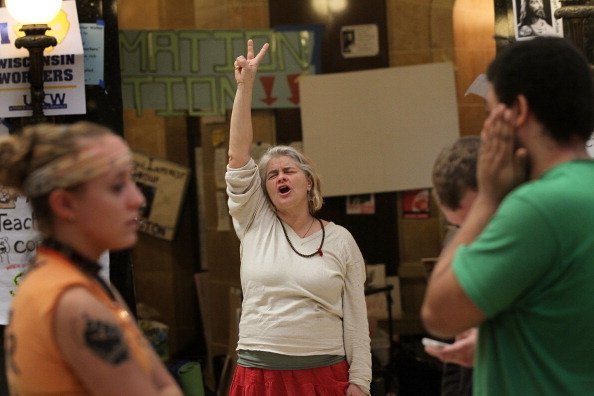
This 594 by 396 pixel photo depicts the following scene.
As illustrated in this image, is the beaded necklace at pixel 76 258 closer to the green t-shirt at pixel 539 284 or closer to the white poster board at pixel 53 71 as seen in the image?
the green t-shirt at pixel 539 284

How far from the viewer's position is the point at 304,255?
4.09 meters

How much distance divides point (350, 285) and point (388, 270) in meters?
3.69

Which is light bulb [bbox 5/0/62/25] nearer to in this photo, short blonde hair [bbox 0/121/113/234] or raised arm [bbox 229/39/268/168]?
raised arm [bbox 229/39/268/168]

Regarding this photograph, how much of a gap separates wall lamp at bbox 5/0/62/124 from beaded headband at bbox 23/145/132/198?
10.4 feet

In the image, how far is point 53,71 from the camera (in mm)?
5301

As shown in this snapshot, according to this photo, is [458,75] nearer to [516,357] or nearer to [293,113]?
[293,113]

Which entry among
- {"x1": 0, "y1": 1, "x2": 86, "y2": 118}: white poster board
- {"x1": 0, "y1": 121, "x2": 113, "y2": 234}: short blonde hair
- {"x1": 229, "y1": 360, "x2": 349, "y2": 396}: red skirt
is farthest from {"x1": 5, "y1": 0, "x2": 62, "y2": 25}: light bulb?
{"x1": 0, "y1": 121, "x2": 113, "y2": 234}: short blonde hair

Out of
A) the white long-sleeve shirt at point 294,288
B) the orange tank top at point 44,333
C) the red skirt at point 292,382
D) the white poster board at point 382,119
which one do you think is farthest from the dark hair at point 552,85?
the white poster board at point 382,119

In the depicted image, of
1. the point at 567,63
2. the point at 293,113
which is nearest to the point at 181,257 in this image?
the point at 293,113

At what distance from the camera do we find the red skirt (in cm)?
399

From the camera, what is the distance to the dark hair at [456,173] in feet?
8.37

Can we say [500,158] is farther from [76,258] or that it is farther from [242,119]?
[242,119]

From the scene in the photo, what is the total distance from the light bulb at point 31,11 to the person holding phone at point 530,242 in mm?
3385

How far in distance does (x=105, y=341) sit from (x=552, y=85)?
1.01 metres
